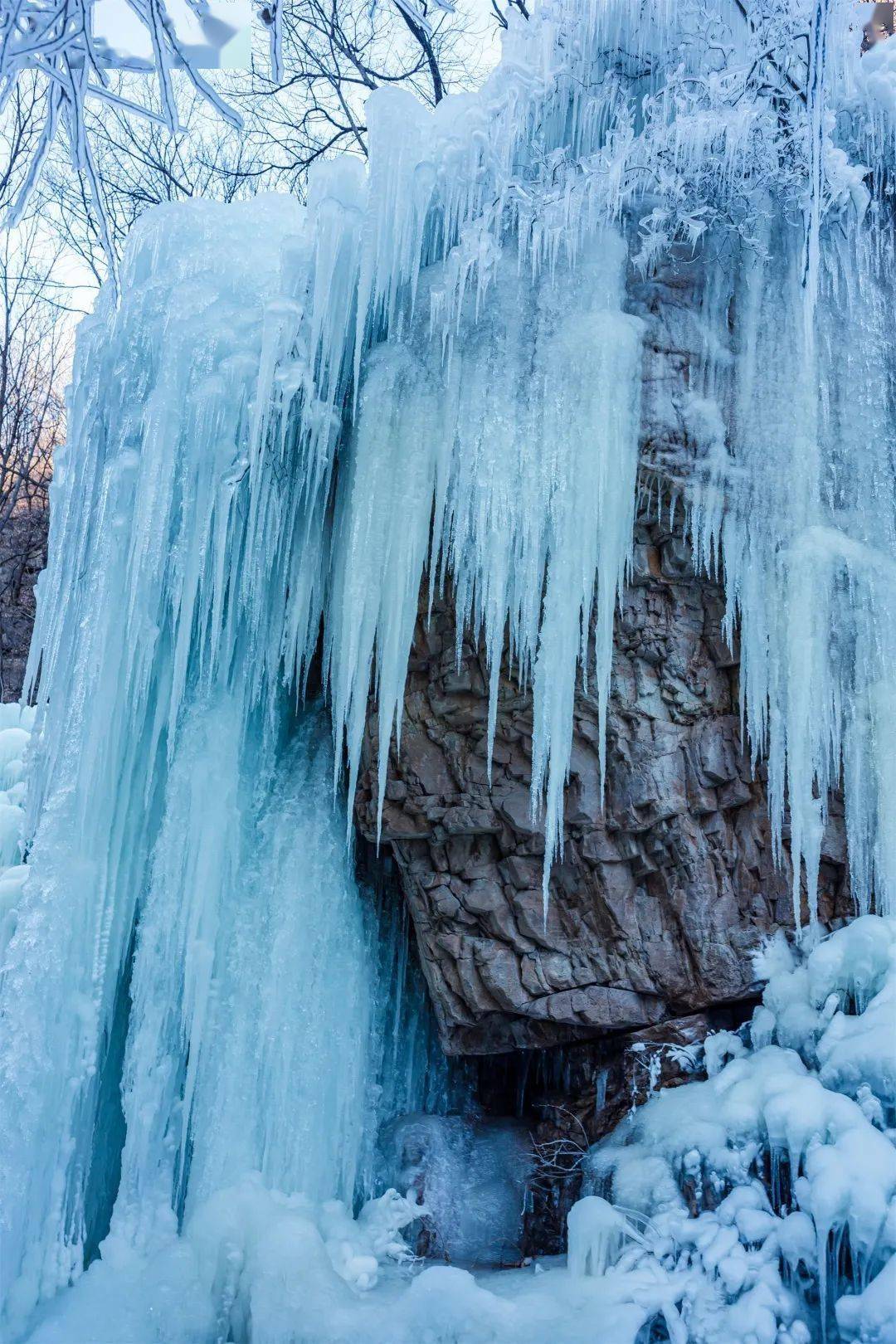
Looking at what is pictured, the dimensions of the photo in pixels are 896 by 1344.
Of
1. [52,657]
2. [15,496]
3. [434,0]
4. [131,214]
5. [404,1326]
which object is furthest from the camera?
[15,496]

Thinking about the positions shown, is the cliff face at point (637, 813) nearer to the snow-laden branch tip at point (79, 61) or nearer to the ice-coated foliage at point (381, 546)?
the ice-coated foliage at point (381, 546)

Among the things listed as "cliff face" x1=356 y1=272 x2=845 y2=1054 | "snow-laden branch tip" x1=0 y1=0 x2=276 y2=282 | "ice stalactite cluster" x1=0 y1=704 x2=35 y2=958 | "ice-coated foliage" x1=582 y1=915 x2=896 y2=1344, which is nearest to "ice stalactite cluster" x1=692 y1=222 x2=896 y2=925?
"cliff face" x1=356 y1=272 x2=845 y2=1054

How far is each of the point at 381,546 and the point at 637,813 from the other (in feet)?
4.84

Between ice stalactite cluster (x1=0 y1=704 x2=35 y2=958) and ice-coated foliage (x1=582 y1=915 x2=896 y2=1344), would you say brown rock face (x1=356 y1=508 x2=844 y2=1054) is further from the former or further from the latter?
ice stalactite cluster (x1=0 y1=704 x2=35 y2=958)

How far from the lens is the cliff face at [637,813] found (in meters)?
4.14

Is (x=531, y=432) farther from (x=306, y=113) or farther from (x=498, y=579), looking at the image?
(x=306, y=113)

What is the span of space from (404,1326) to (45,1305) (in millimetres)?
1321

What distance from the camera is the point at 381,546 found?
14.1ft

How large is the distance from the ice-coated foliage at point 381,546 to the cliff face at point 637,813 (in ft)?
0.39

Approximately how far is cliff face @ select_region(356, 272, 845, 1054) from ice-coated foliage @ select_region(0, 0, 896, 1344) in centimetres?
12

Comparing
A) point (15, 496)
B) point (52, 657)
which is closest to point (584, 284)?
point (52, 657)

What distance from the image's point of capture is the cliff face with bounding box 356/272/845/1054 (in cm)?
414

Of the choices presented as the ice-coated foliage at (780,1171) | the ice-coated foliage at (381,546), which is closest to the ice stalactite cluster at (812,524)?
the ice-coated foliage at (381,546)

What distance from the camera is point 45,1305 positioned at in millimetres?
3727
